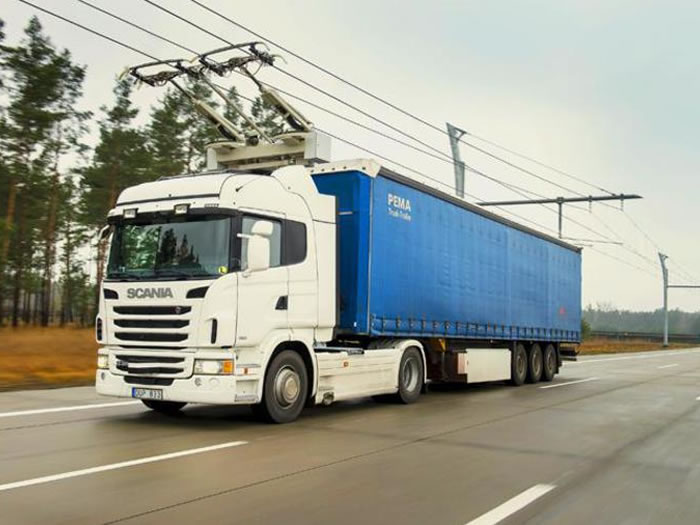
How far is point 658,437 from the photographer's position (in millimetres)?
9445

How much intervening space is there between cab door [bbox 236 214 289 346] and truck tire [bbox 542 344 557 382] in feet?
39.1

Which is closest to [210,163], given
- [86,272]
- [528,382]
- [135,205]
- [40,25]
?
[135,205]

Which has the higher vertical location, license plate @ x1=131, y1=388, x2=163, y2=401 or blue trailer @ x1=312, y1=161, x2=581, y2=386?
blue trailer @ x1=312, y1=161, x2=581, y2=386

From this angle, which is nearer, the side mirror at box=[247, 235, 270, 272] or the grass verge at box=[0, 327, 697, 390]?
the side mirror at box=[247, 235, 270, 272]

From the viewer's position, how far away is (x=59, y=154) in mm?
35906

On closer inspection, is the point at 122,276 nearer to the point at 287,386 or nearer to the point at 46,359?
the point at 287,386

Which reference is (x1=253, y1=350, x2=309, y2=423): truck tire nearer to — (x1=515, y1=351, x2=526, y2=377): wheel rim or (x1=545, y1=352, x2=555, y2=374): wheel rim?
(x1=515, y1=351, x2=526, y2=377): wheel rim

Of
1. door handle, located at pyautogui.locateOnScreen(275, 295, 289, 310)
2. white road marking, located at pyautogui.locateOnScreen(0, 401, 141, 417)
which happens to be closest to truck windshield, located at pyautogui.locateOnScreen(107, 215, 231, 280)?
door handle, located at pyautogui.locateOnScreen(275, 295, 289, 310)

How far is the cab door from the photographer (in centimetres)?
892

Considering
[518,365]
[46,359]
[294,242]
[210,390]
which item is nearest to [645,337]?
[518,365]

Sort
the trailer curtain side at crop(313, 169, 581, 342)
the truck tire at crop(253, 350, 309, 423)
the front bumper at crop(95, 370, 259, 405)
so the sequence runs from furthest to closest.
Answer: the trailer curtain side at crop(313, 169, 581, 342) < the truck tire at crop(253, 350, 309, 423) < the front bumper at crop(95, 370, 259, 405)

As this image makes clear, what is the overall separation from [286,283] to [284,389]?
1.44 meters

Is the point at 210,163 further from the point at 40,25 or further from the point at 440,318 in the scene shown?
the point at 40,25

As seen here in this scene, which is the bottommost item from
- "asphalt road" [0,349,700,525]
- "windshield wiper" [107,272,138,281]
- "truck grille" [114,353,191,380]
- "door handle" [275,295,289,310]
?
"asphalt road" [0,349,700,525]
